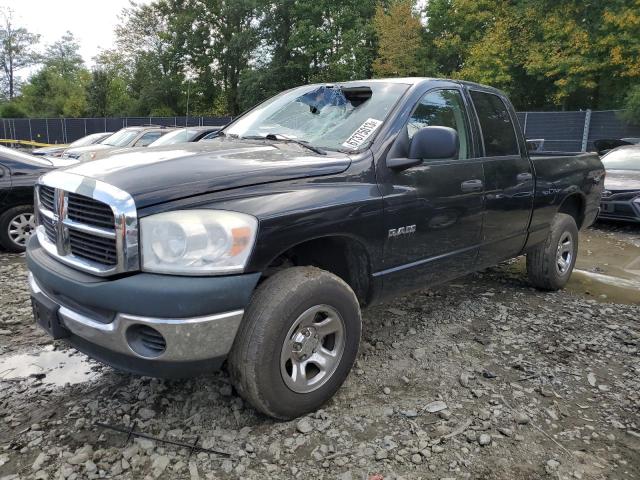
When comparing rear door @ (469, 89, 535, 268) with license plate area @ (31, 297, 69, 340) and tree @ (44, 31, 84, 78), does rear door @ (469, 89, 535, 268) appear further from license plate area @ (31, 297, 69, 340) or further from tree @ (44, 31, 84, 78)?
tree @ (44, 31, 84, 78)

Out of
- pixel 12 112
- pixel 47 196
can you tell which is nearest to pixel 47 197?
pixel 47 196

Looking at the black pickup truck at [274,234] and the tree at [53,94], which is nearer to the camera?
the black pickup truck at [274,234]

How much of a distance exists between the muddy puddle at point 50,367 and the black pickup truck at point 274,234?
669 millimetres

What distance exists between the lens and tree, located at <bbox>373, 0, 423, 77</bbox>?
32.0m

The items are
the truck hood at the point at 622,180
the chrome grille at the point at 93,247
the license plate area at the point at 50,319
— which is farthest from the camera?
the truck hood at the point at 622,180

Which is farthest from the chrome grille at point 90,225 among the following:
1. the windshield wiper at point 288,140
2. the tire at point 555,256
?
the tire at point 555,256

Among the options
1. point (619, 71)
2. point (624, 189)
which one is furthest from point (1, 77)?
point (624, 189)

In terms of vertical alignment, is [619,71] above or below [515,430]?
above

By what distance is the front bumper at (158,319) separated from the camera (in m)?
2.09

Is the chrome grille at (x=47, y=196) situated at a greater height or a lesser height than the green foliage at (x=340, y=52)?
lesser

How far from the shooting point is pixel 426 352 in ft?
11.5

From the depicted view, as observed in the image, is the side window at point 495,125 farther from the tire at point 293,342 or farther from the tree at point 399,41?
the tree at point 399,41

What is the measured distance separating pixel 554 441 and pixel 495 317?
1.74m

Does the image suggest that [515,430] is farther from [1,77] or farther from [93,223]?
[1,77]
